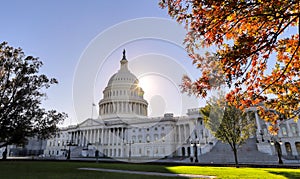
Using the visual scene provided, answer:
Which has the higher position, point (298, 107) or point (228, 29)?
point (228, 29)

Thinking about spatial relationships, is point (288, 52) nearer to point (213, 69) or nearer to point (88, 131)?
point (213, 69)

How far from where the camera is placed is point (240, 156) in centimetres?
3788

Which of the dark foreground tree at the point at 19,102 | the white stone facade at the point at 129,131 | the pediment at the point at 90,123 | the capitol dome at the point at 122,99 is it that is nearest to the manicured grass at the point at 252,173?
the dark foreground tree at the point at 19,102

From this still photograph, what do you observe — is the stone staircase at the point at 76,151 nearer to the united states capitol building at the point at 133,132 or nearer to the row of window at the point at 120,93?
the united states capitol building at the point at 133,132

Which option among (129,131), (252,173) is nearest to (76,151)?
(129,131)

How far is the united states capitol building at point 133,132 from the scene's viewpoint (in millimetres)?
56900

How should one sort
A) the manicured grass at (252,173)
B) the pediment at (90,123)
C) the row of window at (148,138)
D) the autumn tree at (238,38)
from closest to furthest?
the autumn tree at (238,38)
the manicured grass at (252,173)
the row of window at (148,138)
the pediment at (90,123)

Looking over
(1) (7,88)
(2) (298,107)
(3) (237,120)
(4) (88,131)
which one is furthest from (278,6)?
(4) (88,131)

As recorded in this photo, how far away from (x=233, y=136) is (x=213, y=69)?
803 inches

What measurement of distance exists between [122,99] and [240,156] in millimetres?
65482

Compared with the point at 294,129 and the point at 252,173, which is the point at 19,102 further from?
the point at 294,129

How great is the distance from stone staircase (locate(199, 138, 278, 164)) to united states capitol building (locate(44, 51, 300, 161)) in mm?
2988

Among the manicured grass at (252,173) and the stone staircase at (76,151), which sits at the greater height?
the manicured grass at (252,173)

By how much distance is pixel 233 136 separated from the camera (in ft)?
79.6
